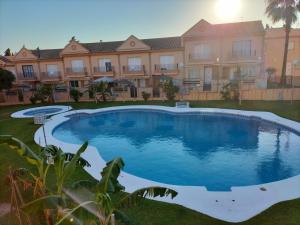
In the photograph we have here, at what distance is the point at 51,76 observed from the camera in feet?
121

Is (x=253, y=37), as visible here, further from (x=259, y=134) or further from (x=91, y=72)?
(x=91, y=72)

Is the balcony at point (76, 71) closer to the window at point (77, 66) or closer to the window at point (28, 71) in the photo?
the window at point (77, 66)

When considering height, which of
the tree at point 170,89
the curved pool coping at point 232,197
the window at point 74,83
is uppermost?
the window at point 74,83

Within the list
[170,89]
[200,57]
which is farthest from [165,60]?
[170,89]

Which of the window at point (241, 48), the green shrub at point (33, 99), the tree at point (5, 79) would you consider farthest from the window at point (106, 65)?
the window at point (241, 48)

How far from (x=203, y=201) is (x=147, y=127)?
12.2 m

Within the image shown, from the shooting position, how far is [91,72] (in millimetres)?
35375

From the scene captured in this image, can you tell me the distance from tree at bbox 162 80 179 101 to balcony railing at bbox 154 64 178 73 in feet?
16.1

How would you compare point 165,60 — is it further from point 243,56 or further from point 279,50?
point 279,50

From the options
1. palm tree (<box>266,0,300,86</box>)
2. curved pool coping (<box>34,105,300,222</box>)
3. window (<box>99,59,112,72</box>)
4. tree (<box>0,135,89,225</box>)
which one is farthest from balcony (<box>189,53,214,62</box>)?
tree (<box>0,135,89,225</box>)

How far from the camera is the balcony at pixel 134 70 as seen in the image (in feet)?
109

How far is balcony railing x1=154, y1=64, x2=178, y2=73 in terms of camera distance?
32.1 meters

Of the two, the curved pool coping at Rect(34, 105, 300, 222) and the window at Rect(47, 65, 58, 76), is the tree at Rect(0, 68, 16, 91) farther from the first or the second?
the curved pool coping at Rect(34, 105, 300, 222)

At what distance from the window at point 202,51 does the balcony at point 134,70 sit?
767 cm
